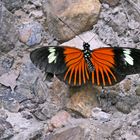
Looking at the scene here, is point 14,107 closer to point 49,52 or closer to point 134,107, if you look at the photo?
point 49,52

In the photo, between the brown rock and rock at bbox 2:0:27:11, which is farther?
rock at bbox 2:0:27:11

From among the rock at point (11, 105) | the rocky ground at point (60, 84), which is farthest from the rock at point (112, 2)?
the rock at point (11, 105)

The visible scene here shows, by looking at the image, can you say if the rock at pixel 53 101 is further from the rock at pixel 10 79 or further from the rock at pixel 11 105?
the rock at pixel 10 79

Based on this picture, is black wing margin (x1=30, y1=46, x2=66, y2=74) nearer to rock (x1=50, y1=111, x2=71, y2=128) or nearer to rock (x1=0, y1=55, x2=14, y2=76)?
rock (x1=50, y1=111, x2=71, y2=128)

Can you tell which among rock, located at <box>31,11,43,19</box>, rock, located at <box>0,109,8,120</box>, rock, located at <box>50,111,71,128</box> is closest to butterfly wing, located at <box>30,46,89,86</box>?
rock, located at <box>50,111,71,128</box>

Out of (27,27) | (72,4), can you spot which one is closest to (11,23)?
(27,27)

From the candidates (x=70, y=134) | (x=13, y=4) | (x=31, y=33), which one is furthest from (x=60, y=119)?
(x=13, y=4)
